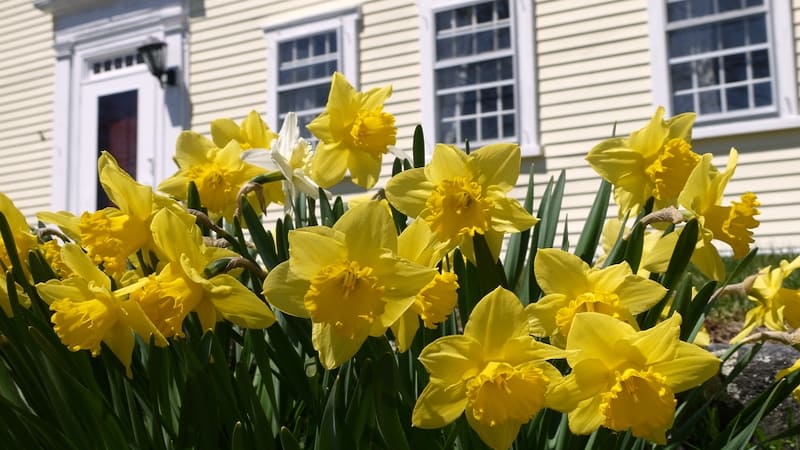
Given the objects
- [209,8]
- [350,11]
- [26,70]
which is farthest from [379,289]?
[26,70]

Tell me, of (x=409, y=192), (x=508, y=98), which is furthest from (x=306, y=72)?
(x=409, y=192)

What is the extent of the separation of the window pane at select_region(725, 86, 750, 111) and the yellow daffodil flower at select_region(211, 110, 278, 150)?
5.07 m

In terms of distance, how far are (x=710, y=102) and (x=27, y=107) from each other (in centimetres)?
796

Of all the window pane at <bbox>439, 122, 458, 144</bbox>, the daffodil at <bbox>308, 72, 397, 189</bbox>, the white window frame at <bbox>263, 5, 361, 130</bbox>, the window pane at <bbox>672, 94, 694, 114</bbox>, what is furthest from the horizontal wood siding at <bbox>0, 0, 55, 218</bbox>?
the daffodil at <bbox>308, 72, 397, 189</bbox>

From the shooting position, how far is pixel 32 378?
0.93 meters

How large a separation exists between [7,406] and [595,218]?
0.89 meters

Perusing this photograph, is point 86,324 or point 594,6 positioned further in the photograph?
point 594,6

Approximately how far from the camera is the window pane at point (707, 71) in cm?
549

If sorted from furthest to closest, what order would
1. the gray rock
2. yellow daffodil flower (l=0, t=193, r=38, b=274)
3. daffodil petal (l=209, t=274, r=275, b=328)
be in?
the gray rock
yellow daffodil flower (l=0, t=193, r=38, b=274)
daffodil petal (l=209, t=274, r=275, b=328)

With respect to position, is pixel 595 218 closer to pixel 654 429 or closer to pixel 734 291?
pixel 734 291

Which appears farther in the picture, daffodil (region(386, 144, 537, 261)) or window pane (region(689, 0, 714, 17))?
window pane (region(689, 0, 714, 17))

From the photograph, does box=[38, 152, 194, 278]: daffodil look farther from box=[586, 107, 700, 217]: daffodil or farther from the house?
the house

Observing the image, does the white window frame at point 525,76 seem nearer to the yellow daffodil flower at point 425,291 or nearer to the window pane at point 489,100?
the window pane at point 489,100

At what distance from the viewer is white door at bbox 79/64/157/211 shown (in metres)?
8.11
